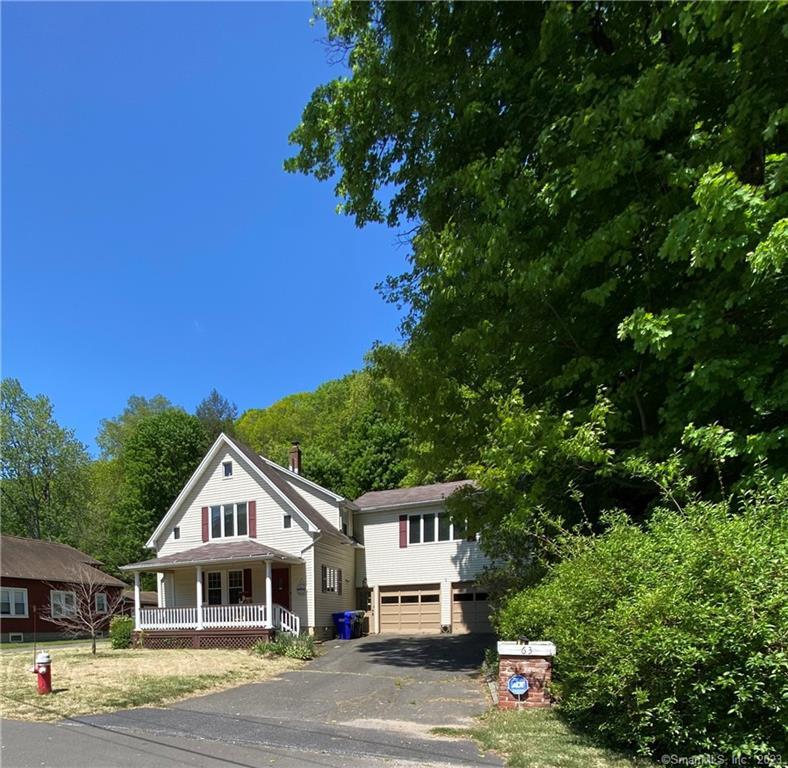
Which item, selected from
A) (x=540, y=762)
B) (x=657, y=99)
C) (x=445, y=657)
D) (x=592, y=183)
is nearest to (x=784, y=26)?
(x=657, y=99)

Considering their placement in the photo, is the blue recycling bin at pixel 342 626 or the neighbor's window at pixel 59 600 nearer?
the blue recycling bin at pixel 342 626

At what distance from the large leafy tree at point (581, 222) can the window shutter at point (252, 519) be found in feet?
47.8

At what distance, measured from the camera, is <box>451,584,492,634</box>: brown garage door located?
2270 centimetres

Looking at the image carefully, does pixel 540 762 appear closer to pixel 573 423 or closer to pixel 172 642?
pixel 573 423

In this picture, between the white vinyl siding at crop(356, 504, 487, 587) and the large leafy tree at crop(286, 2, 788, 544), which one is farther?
the white vinyl siding at crop(356, 504, 487, 587)

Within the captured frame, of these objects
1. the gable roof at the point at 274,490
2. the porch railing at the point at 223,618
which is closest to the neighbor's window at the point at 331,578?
the gable roof at the point at 274,490

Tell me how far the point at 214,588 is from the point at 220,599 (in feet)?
1.80

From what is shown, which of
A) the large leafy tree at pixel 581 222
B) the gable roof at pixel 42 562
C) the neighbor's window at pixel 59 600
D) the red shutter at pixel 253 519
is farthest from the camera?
the neighbor's window at pixel 59 600

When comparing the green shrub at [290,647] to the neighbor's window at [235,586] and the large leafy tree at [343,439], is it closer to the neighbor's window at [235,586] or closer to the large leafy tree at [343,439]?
the neighbor's window at [235,586]

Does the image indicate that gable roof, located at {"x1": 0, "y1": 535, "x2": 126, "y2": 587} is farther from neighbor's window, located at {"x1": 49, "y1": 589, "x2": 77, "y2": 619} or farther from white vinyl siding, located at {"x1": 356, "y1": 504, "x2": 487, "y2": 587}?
white vinyl siding, located at {"x1": 356, "y1": 504, "x2": 487, "y2": 587}

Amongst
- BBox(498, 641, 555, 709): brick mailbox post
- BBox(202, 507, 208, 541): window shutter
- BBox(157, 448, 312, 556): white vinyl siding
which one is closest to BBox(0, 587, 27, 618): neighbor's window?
BBox(157, 448, 312, 556): white vinyl siding

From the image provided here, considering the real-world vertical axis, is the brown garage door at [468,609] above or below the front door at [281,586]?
below

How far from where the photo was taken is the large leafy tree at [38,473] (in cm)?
4016

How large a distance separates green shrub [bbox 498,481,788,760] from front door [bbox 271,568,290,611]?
18.0m
